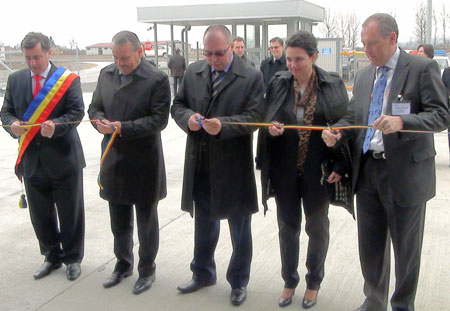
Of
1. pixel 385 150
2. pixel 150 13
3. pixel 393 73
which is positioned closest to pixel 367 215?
pixel 385 150

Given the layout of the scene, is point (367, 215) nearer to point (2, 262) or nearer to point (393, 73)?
point (393, 73)

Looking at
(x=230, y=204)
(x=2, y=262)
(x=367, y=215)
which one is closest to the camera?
(x=367, y=215)

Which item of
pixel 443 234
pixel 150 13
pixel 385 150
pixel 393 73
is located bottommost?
pixel 443 234

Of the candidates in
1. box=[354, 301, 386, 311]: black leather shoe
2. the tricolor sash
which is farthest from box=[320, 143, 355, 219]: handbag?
the tricolor sash

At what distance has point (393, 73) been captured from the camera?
10.9 ft

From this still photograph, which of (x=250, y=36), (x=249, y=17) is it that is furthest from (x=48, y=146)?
(x=250, y=36)

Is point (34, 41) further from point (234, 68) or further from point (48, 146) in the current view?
point (234, 68)

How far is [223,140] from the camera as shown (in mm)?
→ 3861

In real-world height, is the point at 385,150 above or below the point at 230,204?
above

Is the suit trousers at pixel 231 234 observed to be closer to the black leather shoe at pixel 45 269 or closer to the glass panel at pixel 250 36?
the black leather shoe at pixel 45 269

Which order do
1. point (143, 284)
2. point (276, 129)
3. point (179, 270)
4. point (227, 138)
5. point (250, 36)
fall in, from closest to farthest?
point (276, 129) < point (227, 138) < point (143, 284) < point (179, 270) < point (250, 36)

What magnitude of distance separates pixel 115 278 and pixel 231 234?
3.30 feet

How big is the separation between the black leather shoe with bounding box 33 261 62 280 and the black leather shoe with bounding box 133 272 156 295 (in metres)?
0.82

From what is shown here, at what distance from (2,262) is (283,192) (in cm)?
264
